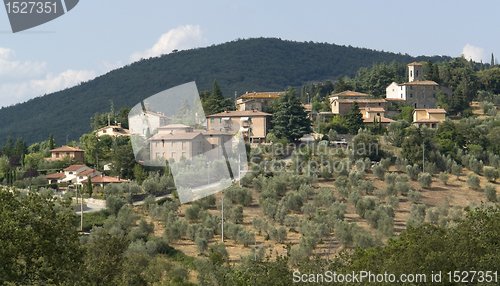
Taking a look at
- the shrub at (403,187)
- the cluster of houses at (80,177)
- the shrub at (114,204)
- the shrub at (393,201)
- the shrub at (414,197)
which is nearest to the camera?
the shrub at (114,204)

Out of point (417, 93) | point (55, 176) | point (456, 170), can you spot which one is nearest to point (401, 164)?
point (456, 170)

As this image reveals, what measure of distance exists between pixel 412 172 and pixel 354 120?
13233 millimetres

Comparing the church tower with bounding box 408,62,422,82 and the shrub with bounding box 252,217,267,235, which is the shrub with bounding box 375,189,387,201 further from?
the church tower with bounding box 408,62,422,82

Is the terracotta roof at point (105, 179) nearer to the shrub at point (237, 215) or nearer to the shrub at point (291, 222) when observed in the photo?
the shrub at point (237, 215)

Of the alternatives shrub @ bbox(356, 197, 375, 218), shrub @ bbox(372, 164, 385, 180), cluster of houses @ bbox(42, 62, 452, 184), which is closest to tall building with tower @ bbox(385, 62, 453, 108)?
cluster of houses @ bbox(42, 62, 452, 184)

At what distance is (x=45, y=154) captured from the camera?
199ft

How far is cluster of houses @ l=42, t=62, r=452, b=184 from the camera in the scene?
4719 centimetres

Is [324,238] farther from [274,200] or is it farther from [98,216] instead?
[98,216]

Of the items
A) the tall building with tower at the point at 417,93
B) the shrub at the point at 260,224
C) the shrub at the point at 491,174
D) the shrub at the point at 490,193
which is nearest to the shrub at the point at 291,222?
the shrub at the point at 260,224

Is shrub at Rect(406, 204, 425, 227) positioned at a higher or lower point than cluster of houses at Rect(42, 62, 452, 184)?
lower

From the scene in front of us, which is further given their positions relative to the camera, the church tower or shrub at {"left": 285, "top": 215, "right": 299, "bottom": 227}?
the church tower

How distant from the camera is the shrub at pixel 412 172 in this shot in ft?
161

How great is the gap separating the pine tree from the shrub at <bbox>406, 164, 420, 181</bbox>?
12.0m

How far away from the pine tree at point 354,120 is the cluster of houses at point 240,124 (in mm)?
1981
